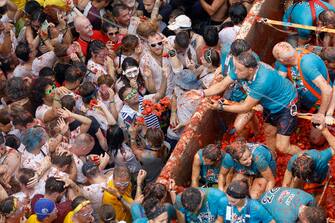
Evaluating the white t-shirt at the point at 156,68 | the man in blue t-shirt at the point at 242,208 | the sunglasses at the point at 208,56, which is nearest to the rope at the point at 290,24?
the sunglasses at the point at 208,56

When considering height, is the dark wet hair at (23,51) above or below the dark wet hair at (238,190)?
below

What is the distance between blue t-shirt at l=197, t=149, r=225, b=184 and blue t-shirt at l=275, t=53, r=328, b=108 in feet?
5.22

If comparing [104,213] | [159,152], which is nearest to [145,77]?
[159,152]

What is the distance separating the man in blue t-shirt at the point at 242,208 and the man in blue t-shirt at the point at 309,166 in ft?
2.28

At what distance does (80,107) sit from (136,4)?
10.5 feet

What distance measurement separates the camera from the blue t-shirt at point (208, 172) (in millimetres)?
11938

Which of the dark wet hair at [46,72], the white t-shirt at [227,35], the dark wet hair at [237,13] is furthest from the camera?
the dark wet hair at [237,13]

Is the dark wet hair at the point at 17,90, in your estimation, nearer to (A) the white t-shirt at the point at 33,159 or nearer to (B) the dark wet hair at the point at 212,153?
(A) the white t-shirt at the point at 33,159

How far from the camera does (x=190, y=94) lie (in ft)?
41.9

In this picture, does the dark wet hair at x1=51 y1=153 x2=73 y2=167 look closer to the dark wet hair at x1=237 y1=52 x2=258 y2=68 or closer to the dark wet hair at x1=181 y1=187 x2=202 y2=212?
the dark wet hair at x1=181 y1=187 x2=202 y2=212

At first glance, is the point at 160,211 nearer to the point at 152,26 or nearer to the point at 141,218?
the point at 141,218

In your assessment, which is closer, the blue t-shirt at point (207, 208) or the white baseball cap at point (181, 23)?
the blue t-shirt at point (207, 208)

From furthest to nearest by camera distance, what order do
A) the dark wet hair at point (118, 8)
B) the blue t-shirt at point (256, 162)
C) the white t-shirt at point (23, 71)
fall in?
1. the dark wet hair at point (118, 8)
2. the white t-shirt at point (23, 71)
3. the blue t-shirt at point (256, 162)

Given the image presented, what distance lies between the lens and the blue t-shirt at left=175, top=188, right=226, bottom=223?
11039 mm
